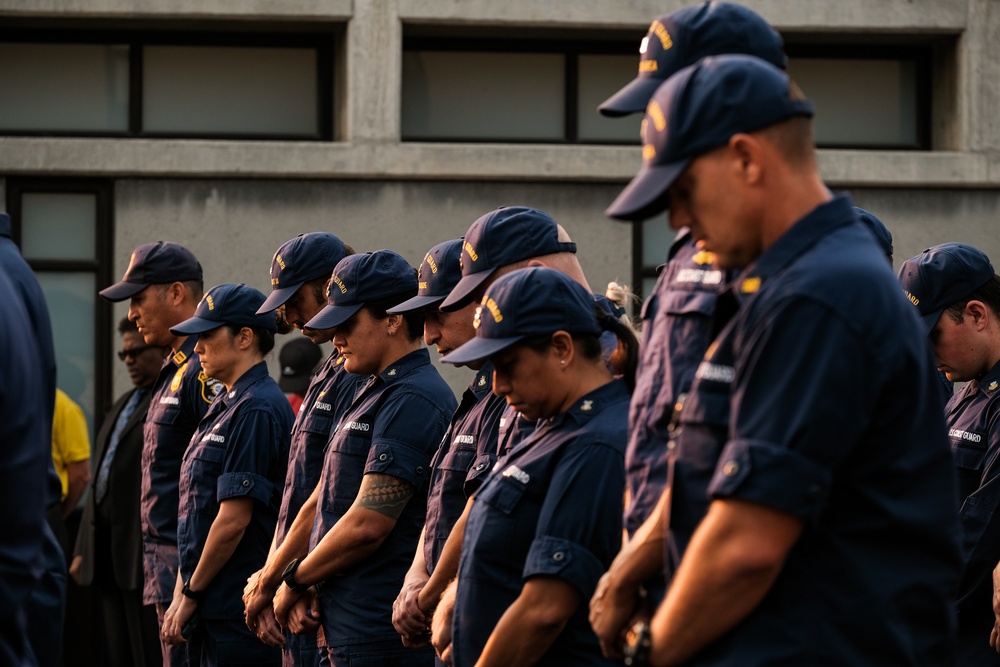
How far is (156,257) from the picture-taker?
27.5 feet

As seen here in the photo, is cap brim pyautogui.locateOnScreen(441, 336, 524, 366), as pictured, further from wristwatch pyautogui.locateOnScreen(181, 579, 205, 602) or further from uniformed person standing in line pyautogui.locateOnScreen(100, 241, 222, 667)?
uniformed person standing in line pyautogui.locateOnScreen(100, 241, 222, 667)

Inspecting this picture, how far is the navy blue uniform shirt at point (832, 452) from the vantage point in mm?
2621

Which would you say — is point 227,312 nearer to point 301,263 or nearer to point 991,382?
point 301,263

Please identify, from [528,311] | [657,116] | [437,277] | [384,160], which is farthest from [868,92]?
[657,116]

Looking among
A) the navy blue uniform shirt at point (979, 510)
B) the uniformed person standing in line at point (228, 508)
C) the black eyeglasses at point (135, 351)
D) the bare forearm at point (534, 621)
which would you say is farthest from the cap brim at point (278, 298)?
the bare forearm at point (534, 621)

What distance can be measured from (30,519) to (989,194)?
9.31 meters

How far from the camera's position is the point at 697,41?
3639mm

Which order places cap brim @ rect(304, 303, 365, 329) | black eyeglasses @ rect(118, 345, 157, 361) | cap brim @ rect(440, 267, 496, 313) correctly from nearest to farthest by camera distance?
cap brim @ rect(440, 267, 496, 313), cap brim @ rect(304, 303, 365, 329), black eyeglasses @ rect(118, 345, 157, 361)

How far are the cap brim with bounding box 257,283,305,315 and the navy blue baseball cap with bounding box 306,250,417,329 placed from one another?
698 millimetres

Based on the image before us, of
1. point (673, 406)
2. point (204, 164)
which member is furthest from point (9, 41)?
point (673, 406)

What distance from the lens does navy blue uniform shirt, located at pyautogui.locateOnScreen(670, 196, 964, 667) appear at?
2621mm

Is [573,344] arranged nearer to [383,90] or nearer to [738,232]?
[738,232]

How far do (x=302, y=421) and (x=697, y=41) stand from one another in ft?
11.3

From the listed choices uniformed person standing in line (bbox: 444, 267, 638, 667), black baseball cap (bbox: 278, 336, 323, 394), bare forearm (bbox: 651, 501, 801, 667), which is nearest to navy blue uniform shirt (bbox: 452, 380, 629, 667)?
uniformed person standing in line (bbox: 444, 267, 638, 667)
